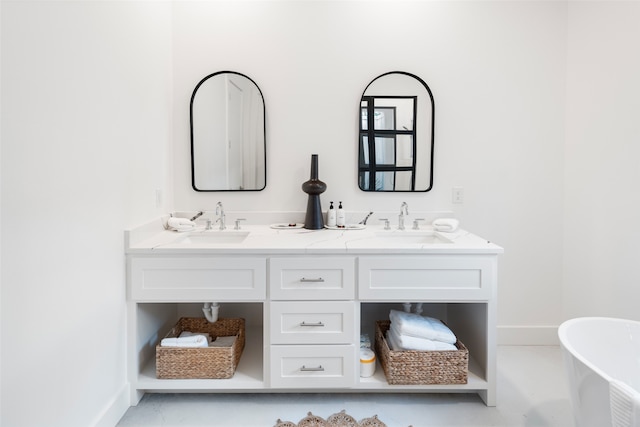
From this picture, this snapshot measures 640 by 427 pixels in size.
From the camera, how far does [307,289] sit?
5.84ft

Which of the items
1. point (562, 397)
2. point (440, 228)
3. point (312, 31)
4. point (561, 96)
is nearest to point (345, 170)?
point (440, 228)

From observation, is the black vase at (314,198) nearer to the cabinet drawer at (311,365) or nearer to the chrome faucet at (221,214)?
the chrome faucet at (221,214)

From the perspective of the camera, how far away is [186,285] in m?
1.78

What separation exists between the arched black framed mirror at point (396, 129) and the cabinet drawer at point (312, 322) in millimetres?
939

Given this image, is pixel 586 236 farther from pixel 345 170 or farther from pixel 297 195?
pixel 297 195

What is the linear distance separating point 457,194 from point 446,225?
0.32m

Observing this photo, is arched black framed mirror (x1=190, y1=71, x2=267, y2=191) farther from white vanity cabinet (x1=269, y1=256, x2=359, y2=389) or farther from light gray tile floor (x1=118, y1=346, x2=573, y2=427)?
light gray tile floor (x1=118, y1=346, x2=573, y2=427)

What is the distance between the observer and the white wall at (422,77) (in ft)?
7.82

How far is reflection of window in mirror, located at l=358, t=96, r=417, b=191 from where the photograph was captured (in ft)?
7.86

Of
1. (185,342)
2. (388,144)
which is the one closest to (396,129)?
(388,144)

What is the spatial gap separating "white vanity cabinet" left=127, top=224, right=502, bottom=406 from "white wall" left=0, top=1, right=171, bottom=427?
0.50ft

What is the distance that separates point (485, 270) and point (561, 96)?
1368 millimetres

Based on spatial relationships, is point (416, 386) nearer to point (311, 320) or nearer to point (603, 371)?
point (311, 320)

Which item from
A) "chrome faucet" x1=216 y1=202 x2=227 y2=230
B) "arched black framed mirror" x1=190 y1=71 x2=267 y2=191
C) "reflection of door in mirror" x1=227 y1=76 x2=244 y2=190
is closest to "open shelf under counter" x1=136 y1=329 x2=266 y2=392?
"chrome faucet" x1=216 y1=202 x2=227 y2=230
